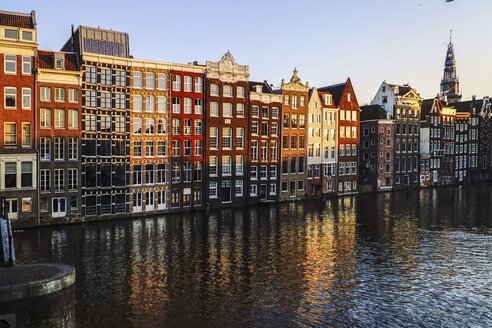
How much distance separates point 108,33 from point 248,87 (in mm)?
24034

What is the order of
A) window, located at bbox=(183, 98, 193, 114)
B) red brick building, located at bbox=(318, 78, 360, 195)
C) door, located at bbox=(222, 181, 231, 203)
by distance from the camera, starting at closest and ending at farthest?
window, located at bbox=(183, 98, 193, 114), door, located at bbox=(222, 181, 231, 203), red brick building, located at bbox=(318, 78, 360, 195)

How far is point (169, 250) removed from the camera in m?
39.5

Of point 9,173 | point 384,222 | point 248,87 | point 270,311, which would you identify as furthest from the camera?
point 248,87

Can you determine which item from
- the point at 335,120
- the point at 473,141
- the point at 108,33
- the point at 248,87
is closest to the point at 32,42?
the point at 108,33

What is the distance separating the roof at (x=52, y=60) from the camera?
167 feet

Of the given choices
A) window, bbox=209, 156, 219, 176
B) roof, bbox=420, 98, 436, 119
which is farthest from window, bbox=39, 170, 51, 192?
roof, bbox=420, 98, 436, 119

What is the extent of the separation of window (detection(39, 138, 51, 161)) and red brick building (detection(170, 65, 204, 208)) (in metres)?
17.0

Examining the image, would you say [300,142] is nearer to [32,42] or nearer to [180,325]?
[32,42]

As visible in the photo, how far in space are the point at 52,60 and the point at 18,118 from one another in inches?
339

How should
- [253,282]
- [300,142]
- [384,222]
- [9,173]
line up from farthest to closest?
1. [300,142]
2. [384,222]
3. [9,173]
4. [253,282]

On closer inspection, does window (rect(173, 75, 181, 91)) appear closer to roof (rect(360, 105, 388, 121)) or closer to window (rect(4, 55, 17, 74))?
window (rect(4, 55, 17, 74))

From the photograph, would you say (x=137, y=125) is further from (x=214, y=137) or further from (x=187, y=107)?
(x=214, y=137)

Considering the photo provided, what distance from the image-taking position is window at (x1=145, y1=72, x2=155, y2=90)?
58906mm

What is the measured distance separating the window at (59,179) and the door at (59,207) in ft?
4.63
